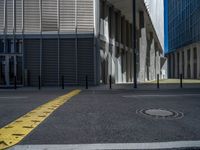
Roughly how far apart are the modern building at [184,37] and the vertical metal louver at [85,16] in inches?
1430

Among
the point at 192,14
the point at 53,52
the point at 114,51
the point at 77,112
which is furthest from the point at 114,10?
the point at 192,14

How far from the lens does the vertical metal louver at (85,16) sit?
76.0 feet

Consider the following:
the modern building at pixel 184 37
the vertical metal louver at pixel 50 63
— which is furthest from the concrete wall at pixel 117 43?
the modern building at pixel 184 37


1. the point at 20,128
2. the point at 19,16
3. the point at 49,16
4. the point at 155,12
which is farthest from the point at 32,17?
the point at 155,12

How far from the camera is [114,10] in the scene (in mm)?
31578

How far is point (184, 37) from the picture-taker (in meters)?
67.4

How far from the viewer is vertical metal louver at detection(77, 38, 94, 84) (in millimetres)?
23203

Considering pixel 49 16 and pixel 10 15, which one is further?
pixel 10 15

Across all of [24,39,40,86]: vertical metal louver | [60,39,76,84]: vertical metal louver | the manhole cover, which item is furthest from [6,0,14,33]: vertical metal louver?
the manhole cover

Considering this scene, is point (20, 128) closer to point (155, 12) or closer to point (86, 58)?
point (86, 58)

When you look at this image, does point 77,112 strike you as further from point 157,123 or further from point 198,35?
point 198,35

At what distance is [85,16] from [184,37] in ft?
161

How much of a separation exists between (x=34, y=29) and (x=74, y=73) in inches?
190

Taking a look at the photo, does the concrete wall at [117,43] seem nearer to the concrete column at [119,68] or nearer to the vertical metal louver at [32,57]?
the concrete column at [119,68]
